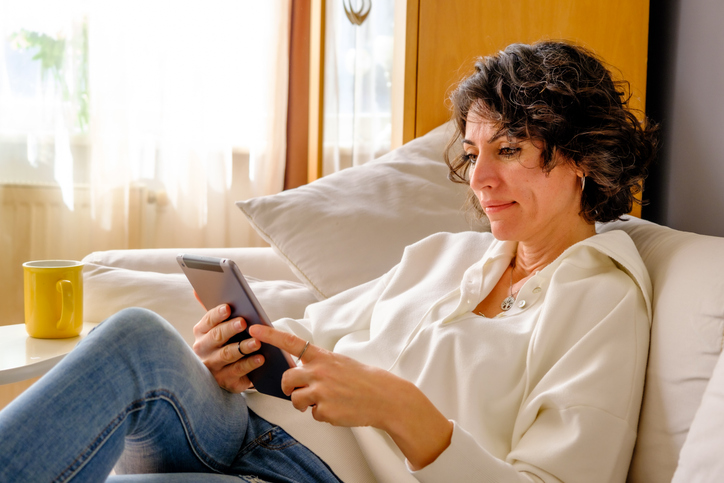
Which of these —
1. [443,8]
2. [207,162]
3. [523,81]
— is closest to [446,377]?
[523,81]

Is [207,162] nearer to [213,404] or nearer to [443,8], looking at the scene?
[443,8]

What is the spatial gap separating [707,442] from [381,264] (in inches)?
32.8

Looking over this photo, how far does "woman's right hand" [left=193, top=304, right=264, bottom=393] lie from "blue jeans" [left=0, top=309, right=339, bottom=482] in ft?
0.08

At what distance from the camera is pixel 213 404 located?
786 mm

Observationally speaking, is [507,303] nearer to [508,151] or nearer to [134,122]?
[508,151]

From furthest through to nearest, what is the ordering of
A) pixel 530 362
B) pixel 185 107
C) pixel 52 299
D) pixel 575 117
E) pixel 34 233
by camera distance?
pixel 185 107, pixel 34 233, pixel 52 299, pixel 575 117, pixel 530 362

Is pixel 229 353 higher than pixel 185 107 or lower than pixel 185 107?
lower

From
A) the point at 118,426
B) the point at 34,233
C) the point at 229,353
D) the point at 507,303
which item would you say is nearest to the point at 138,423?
the point at 118,426

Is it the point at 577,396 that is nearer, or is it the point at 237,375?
the point at 577,396

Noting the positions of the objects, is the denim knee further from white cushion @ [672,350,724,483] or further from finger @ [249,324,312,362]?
white cushion @ [672,350,724,483]

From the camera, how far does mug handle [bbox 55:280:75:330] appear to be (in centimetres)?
106

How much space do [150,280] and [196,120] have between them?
1111 millimetres

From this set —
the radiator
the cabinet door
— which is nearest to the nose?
the cabinet door

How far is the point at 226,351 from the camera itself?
32.5 inches
